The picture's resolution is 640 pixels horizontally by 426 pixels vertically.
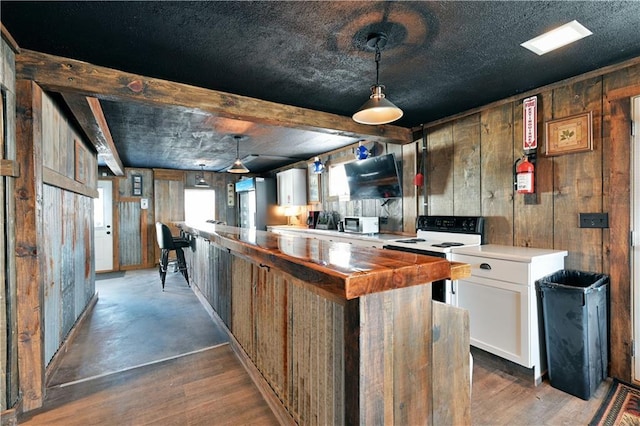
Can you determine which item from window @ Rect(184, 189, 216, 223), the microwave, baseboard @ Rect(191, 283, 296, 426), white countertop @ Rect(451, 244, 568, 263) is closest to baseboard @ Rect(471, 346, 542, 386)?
white countertop @ Rect(451, 244, 568, 263)

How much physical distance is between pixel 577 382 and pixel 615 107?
6.54 ft

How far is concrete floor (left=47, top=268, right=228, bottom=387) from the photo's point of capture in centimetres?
249

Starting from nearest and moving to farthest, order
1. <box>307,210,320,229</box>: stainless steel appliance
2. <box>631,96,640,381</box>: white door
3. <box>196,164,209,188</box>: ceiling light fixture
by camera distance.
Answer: <box>631,96,640,381</box>: white door → <box>307,210,320,229</box>: stainless steel appliance → <box>196,164,209,188</box>: ceiling light fixture

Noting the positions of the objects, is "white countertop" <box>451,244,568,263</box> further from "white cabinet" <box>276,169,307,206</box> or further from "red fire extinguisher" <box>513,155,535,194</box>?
"white cabinet" <box>276,169,307,206</box>

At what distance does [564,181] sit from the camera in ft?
8.30

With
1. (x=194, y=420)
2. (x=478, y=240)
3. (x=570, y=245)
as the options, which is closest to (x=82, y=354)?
(x=194, y=420)

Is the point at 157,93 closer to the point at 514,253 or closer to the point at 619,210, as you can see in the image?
the point at 514,253

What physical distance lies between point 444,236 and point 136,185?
659cm

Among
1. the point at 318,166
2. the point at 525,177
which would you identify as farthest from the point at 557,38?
the point at 318,166

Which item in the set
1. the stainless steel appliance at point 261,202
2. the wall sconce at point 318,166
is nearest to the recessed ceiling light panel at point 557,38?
the wall sconce at point 318,166

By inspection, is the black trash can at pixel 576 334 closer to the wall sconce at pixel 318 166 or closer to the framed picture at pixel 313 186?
the wall sconce at pixel 318 166

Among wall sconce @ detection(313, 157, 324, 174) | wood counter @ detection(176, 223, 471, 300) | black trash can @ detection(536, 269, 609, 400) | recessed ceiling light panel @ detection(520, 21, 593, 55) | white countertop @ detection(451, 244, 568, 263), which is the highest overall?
recessed ceiling light panel @ detection(520, 21, 593, 55)

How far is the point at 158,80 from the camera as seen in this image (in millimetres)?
2416

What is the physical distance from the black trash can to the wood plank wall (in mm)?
177
